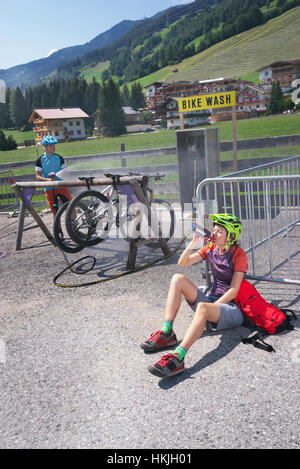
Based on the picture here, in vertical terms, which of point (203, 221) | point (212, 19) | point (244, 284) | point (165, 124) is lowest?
point (244, 284)

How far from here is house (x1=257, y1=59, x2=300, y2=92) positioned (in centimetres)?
2850

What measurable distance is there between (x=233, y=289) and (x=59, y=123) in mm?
40849

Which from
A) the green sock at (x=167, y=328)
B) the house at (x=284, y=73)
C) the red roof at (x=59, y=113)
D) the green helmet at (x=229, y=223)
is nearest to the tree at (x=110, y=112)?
the red roof at (x=59, y=113)

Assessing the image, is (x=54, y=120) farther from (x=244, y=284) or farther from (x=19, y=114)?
(x=244, y=284)

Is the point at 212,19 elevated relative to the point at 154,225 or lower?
elevated

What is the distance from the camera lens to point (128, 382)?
317 centimetres

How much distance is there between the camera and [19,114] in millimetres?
44875

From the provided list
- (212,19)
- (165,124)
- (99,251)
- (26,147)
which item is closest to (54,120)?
(26,147)

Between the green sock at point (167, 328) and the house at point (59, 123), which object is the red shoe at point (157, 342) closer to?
the green sock at point (167, 328)

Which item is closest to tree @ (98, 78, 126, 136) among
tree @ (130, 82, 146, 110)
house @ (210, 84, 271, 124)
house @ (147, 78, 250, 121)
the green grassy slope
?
tree @ (130, 82, 146, 110)

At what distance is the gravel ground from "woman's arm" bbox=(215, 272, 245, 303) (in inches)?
16.2

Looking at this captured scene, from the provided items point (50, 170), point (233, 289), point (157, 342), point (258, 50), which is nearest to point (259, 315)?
point (233, 289)

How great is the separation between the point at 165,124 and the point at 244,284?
39716mm
